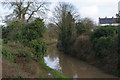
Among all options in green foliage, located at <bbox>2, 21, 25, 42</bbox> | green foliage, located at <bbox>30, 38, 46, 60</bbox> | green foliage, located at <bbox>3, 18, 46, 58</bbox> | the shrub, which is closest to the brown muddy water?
the shrub

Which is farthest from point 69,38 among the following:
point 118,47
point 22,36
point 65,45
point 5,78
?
point 5,78

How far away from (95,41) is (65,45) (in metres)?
9.39

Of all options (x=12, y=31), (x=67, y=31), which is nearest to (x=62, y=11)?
(x=67, y=31)

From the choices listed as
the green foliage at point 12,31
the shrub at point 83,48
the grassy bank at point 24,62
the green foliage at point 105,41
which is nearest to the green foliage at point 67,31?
the shrub at point 83,48

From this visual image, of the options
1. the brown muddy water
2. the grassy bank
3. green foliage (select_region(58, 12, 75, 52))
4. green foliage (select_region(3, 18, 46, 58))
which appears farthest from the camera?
green foliage (select_region(58, 12, 75, 52))

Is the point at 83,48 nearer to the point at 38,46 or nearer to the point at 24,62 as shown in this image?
the point at 38,46

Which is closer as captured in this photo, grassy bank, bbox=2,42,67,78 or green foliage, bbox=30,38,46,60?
grassy bank, bbox=2,42,67,78

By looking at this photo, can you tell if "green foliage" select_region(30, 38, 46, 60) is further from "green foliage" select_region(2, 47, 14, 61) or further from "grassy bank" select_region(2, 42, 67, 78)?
"green foliage" select_region(2, 47, 14, 61)

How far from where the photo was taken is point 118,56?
377 inches

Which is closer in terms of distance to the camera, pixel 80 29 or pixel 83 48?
pixel 83 48

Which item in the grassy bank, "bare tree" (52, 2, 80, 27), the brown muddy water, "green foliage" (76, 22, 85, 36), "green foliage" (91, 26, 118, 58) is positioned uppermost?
"bare tree" (52, 2, 80, 27)

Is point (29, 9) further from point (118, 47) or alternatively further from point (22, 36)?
point (118, 47)

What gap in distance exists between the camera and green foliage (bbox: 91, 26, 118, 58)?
10.5 metres

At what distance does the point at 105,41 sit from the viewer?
11.5 metres
